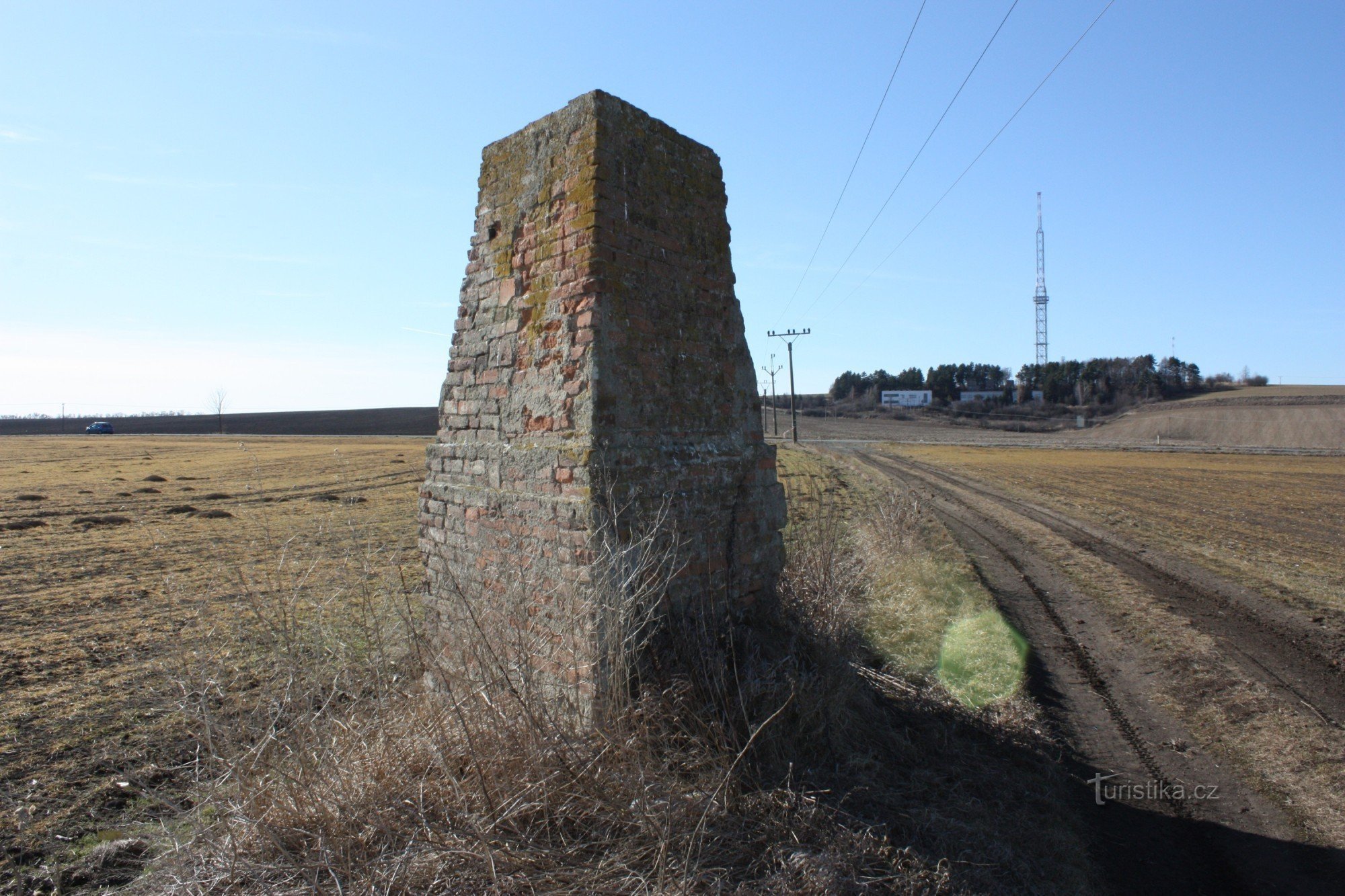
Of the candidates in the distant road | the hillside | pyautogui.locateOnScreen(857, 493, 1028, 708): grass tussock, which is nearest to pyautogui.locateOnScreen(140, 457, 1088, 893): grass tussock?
pyautogui.locateOnScreen(857, 493, 1028, 708): grass tussock

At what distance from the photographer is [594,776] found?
9.45 ft

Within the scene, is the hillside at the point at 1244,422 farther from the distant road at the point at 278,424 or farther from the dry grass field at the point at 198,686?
the distant road at the point at 278,424

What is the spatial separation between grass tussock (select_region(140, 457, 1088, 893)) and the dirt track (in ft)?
1.85

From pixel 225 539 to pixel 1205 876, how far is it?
13143mm

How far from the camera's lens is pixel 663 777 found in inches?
118

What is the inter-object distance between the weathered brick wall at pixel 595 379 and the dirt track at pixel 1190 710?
2414 mm

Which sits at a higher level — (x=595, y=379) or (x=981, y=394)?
(x=981, y=394)

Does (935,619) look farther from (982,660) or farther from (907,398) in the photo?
(907,398)

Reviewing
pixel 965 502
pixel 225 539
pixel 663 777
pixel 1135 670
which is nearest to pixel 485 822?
pixel 663 777

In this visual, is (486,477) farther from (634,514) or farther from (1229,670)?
(1229,670)

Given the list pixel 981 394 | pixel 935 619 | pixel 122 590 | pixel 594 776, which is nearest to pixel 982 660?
pixel 935 619

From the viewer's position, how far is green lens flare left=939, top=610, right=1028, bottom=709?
17.7 ft

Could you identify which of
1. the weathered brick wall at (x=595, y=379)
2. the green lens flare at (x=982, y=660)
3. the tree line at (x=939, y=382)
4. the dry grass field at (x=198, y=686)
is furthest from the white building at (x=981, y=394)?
the weathered brick wall at (x=595, y=379)

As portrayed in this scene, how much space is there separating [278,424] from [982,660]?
8695 cm
